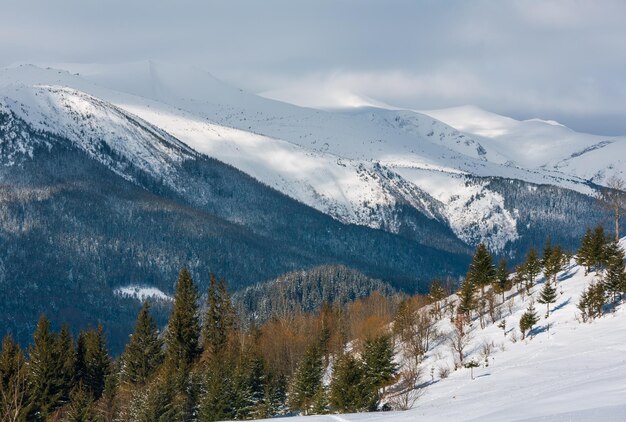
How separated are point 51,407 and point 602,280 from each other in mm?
59987

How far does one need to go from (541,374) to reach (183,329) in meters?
38.0

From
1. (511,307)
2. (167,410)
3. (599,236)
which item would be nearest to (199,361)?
(167,410)

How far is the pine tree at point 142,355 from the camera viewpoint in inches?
3295

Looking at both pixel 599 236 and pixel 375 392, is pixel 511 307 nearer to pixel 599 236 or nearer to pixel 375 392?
pixel 599 236

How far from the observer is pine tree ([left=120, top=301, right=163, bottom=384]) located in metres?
83.7

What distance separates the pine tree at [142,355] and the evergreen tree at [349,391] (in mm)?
21281

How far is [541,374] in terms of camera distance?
66750 millimetres

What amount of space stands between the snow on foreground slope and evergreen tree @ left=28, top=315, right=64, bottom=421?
30632 mm

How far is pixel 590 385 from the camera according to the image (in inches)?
1890

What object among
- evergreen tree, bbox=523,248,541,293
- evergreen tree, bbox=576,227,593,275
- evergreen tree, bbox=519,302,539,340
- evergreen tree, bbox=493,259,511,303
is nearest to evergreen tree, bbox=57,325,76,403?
evergreen tree, bbox=519,302,539,340

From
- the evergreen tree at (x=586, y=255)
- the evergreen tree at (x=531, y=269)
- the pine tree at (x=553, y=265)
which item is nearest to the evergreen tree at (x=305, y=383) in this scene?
the pine tree at (x=553, y=265)

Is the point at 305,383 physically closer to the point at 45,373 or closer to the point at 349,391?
the point at 349,391

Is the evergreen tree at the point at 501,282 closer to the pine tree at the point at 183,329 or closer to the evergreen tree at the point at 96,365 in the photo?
the pine tree at the point at 183,329

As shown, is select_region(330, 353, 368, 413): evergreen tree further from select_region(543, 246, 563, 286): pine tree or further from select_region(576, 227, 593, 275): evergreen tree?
select_region(576, 227, 593, 275): evergreen tree
